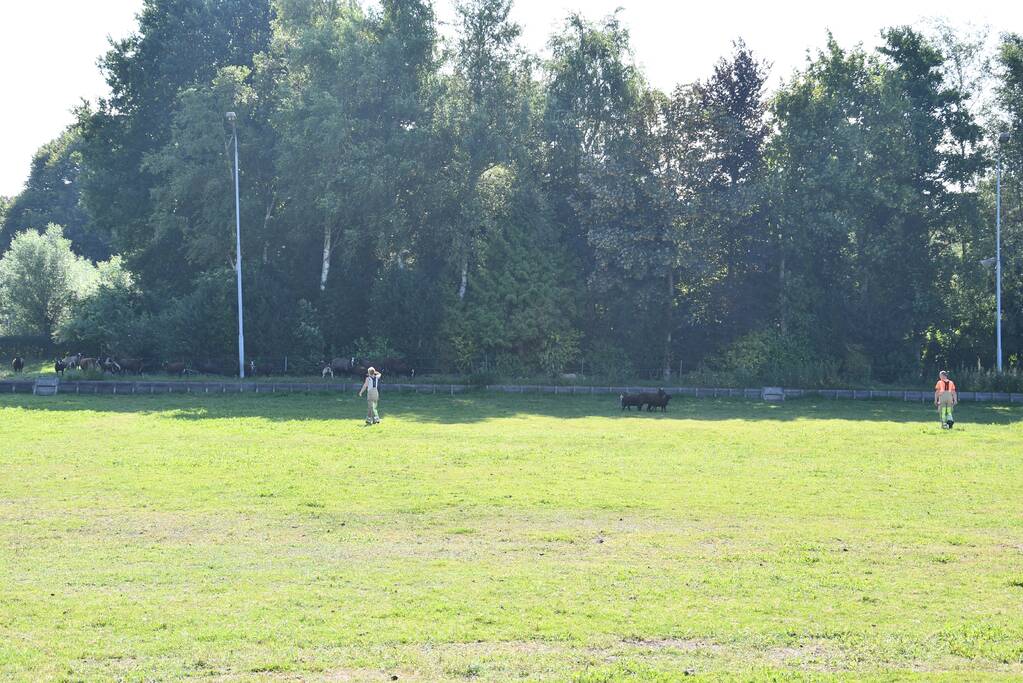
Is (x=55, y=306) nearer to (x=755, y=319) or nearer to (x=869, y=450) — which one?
(x=755, y=319)

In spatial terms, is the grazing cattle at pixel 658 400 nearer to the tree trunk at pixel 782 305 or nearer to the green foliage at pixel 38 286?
the tree trunk at pixel 782 305

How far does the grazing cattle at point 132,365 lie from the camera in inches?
2388

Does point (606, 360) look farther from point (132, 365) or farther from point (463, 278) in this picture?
point (132, 365)

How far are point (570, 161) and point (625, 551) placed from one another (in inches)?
2049

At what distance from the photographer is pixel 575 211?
214ft

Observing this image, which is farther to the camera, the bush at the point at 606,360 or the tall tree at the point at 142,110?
the tall tree at the point at 142,110

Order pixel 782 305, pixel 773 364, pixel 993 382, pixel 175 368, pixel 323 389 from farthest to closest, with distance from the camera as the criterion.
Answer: pixel 782 305 < pixel 175 368 < pixel 773 364 < pixel 323 389 < pixel 993 382

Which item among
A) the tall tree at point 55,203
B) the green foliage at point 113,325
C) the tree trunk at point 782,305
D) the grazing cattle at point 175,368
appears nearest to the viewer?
the grazing cattle at point 175,368

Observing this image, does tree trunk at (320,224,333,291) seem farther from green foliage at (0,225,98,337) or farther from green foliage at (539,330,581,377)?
green foliage at (0,225,98,337)

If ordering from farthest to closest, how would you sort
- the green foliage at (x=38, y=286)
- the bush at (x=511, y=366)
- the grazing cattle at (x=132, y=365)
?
the green foliage at (x=38, y=286), the grazing cattle at (x=132, y=365), the bush at (x=511, y=366)

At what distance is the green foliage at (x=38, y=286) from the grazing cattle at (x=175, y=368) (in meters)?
19.2

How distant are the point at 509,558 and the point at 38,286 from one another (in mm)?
68881

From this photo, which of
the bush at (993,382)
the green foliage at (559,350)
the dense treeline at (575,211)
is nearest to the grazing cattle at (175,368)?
the dense treeline at (575,211)

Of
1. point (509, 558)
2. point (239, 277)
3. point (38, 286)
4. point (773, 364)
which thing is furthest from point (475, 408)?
point (38, 286)
